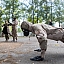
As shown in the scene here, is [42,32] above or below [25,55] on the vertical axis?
above

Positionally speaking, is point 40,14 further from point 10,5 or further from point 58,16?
point 10,5

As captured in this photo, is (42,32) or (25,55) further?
(25,55)

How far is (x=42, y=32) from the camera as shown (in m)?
7.15

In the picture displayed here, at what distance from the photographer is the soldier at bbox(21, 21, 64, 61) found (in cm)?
716

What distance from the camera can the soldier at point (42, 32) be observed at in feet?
23.5

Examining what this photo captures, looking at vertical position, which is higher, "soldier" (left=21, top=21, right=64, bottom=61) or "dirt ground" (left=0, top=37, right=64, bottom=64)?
"soldier" (left=21, top=21, right=64, bottom=61)

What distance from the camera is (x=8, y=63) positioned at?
6.67m

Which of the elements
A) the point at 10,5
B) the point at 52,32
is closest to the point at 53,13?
the point at 10,5

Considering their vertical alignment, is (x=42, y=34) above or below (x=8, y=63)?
above

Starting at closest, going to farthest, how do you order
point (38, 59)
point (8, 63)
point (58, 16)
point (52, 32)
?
1. point (8, 63)
2. point (38, 59)
3. point (52, 32)
4. point (58, 16)

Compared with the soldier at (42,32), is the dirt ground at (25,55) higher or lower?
lower

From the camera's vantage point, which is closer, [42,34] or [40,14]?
[42,34]

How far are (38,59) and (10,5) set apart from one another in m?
33.0

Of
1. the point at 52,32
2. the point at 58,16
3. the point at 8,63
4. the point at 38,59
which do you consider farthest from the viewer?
the point at 58,16
